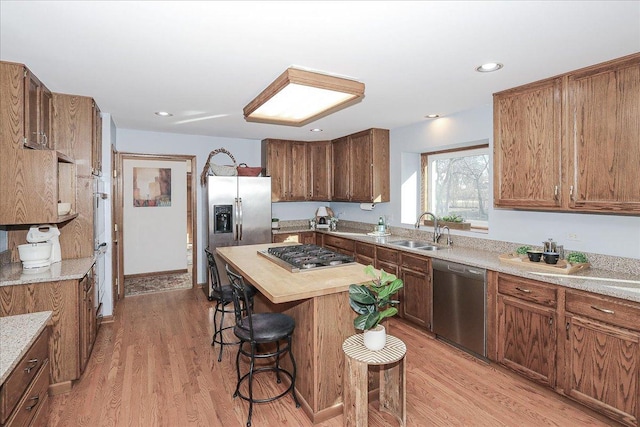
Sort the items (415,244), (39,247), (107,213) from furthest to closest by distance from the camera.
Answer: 1. (415,244)
2. (107,213)
3. (39,247)

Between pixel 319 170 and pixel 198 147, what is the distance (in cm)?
196

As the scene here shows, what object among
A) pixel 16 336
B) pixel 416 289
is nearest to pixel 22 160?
pixel 16 336

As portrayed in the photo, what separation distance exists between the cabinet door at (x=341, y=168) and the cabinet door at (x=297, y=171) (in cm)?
49

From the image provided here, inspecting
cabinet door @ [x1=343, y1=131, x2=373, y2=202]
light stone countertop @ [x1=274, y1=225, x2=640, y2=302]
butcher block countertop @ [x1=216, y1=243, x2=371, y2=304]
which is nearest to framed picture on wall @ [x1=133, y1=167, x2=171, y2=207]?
cabinet door @ [x1=343, y1=131, x2=373, y2=202]

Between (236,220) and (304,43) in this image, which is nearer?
(304,43)

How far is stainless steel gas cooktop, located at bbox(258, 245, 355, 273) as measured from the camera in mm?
2584

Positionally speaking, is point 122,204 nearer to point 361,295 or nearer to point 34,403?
point 34,403

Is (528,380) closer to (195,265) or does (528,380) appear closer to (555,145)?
(555,145)

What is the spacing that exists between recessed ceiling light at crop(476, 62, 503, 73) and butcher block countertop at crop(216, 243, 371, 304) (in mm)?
1702

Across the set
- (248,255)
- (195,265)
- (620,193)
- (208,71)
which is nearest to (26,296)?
(248,255)

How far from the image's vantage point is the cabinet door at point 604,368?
2047 millimetres

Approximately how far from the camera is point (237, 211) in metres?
4.82

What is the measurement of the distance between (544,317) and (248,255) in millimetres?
2467

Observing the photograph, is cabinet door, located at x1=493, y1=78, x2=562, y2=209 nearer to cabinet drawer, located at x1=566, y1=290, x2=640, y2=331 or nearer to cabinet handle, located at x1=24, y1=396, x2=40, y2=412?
cabinet drawer, located at x1=566, y1=290, x2=640, y2=331
